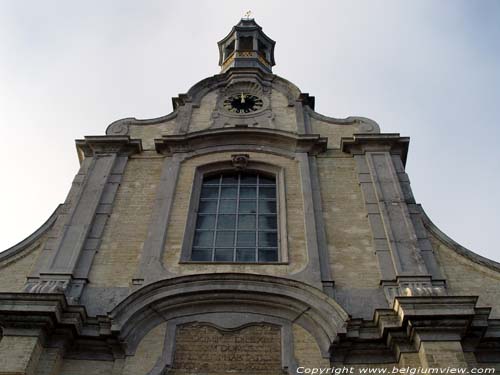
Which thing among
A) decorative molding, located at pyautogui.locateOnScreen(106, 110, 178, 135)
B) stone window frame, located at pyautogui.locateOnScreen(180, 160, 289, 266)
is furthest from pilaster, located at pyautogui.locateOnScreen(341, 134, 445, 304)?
decorative molding, located at pyautogui.locateOnScreen(106, 110, 178, 135)

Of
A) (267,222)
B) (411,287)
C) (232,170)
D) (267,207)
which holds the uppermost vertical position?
(232,170)

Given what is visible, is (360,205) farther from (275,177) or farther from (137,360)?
(137,360)

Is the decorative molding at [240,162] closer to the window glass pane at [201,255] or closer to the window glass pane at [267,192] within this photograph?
the window glass pane at [267,192]

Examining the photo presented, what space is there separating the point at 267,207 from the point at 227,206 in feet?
2.82

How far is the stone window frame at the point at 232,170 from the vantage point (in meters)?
11.1

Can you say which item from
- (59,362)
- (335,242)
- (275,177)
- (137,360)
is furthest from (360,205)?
(59,362)

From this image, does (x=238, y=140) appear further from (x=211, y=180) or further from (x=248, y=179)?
(x=211, y=180)

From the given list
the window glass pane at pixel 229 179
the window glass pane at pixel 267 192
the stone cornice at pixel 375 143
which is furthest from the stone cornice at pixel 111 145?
the stone cornice at pixel 375 143

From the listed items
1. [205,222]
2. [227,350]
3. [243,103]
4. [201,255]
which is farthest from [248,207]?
[243,103]

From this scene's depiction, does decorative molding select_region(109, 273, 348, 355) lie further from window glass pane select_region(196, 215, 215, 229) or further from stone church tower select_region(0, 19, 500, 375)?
window glass pane select_region(196, 215, 215, 229)

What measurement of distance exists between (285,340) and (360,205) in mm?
3959

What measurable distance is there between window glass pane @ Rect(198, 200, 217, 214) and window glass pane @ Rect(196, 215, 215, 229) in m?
0.17

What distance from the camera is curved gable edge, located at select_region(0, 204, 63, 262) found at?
11.1 metres

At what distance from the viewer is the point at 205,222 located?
484 inches
